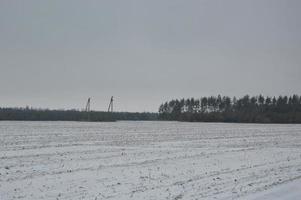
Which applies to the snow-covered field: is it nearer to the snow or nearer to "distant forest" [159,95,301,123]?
the snow

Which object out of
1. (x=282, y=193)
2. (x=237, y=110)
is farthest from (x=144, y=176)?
(x=237, y=110)

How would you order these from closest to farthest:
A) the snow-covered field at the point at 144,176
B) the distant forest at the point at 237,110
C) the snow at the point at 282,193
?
1. the snow at the point at 282,193
2. the snow-covered field at the point at 144,176
3. the distant forest at the point at 237,110

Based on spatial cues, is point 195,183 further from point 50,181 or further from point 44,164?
point 44,164

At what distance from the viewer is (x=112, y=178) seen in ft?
51.1

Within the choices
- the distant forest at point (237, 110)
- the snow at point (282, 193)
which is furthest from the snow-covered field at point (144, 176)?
the distant forest at point (237, 110)

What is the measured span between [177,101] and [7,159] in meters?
175

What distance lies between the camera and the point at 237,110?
165 metres

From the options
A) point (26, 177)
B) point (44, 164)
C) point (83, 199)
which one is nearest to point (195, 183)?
point (83, 199)

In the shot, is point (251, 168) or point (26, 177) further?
point (251, 168)

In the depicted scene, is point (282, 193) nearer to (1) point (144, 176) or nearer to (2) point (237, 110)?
(1) point (144, 176)

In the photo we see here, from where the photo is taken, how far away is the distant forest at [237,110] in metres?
132

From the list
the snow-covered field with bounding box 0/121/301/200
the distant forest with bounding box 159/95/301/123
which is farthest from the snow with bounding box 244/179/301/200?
the distant forest with bounding box 159/95/301/123

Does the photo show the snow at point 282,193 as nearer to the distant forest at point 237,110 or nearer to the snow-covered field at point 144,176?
the snow-covered field at point 144,176

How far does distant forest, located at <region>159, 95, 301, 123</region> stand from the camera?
132250mm
